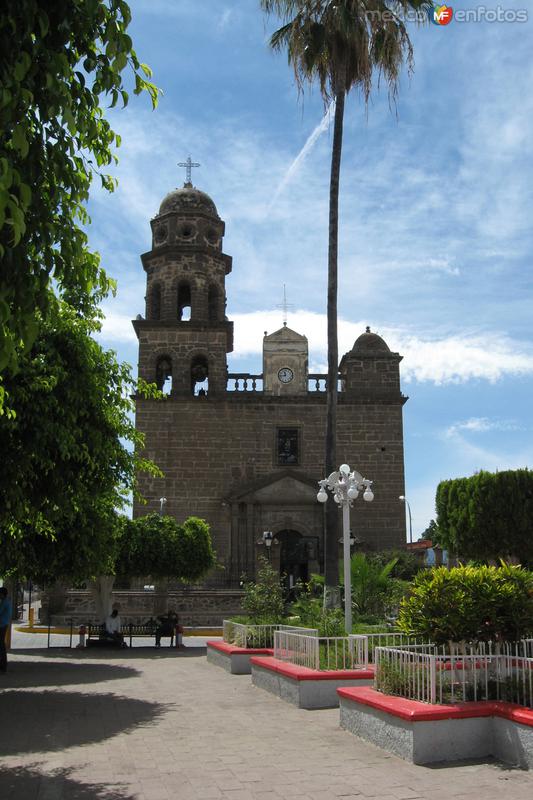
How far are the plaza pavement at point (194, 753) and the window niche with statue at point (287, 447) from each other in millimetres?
18298

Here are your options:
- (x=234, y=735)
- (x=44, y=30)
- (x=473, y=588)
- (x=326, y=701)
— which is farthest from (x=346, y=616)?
(x=44, y=30)

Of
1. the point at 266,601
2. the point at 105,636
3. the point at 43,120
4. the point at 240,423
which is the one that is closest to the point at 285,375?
the point at 240,423

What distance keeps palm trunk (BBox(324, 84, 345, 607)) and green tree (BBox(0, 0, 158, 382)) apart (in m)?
10.2

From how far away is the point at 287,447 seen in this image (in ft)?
102

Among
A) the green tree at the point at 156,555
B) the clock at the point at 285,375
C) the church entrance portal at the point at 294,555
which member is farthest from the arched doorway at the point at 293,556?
the green tree at the point at 156,555

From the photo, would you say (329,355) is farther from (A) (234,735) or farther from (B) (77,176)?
(B) (77,176)

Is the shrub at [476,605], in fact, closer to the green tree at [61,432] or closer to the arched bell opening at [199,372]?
the green tree at [61,432]

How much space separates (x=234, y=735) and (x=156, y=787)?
229 centimetres

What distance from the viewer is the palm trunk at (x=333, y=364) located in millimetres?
14383

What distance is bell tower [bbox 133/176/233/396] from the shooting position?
30.6m

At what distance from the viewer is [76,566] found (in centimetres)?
1393

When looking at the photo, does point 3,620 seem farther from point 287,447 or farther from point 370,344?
point 370,344

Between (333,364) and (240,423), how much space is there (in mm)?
15885

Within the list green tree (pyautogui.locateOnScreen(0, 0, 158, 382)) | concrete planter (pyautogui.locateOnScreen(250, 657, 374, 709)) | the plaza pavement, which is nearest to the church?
the plaza pavement
